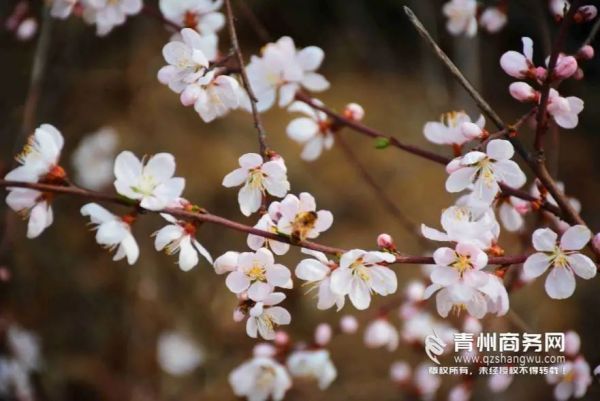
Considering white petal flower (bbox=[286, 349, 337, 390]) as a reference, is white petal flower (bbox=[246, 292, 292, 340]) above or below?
above

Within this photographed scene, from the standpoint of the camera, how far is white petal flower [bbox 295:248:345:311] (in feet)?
2.78

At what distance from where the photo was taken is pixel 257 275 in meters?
0.85

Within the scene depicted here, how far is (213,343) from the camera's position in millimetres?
2262

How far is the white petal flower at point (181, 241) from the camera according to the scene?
86 centimetres

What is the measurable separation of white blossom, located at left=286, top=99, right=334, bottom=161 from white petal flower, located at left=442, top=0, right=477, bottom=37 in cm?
35

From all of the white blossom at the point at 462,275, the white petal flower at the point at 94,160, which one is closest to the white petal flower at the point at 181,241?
the white blossom at the point at 462,275

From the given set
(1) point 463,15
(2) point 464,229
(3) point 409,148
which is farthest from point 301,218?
(1) point 463,15

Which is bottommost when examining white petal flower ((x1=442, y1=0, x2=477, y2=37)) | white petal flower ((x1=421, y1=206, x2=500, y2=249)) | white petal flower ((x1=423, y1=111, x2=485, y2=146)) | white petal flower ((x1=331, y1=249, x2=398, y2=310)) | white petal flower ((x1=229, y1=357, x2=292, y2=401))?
white petal flower ((x1=229, y1=357, x2=292, y2=401))

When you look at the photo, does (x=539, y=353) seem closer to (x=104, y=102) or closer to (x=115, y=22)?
Answer: (x=115, y=22)

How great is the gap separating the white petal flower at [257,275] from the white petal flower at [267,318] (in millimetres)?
16

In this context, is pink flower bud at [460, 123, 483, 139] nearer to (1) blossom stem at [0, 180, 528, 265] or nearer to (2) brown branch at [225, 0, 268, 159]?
(1) blossom stem at [0, 180, 528, 265]

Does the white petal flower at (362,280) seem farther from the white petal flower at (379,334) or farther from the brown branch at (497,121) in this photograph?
the white petal flower at (379,334)

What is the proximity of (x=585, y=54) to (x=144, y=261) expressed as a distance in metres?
1.69

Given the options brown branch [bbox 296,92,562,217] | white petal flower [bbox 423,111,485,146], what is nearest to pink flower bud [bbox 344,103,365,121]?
brown branch [bbox 296,92,562,217]
